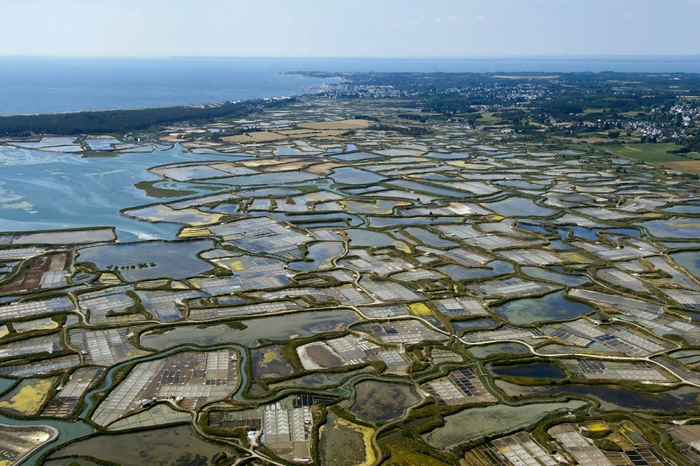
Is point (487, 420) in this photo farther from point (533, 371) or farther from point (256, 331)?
point (256, 331)

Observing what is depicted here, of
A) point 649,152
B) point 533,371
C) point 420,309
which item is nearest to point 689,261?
point 533,371

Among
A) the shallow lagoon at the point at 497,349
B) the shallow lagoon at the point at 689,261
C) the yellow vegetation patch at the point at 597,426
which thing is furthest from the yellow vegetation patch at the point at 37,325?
the shallow lagoon at the point at 689,261

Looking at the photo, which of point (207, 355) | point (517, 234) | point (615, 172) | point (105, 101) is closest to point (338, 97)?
point (105, 101)

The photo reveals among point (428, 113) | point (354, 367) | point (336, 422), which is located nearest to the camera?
point (336, 422)

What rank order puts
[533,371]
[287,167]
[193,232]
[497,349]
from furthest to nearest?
1. [287,167]
2. [193,232]
3. [497,349]
4. [533,371]

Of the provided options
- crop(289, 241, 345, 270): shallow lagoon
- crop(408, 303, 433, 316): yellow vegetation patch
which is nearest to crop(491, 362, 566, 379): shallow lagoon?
crop(408, 303, 433, 316): yellow vegetation patch

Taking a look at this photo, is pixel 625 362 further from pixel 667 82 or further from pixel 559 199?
pixel 667 82

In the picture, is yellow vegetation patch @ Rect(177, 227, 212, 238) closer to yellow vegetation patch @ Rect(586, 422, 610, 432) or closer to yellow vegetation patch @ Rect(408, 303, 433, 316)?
yellow vegetation patch @ Rect(408, 303, 433, 316)

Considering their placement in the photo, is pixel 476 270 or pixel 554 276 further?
pixel 476 270
